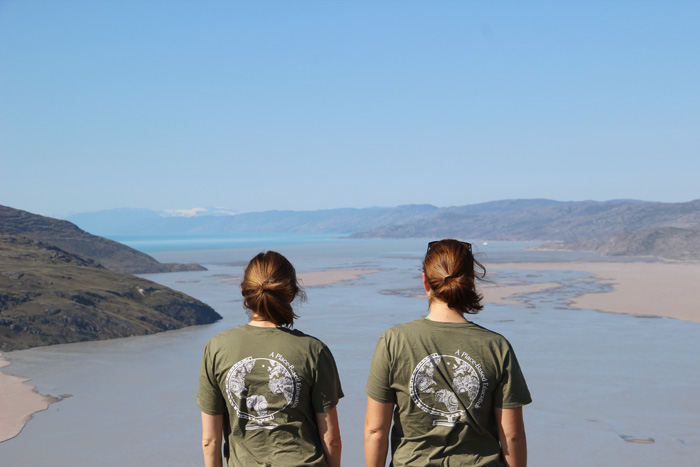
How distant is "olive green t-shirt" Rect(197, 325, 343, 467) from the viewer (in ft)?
10.8

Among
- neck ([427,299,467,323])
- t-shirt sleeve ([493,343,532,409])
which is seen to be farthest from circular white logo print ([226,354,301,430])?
t-shirt sleeve ([493,343,532,409])

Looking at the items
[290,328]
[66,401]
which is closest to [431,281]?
[290,328]

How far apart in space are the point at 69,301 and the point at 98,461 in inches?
631

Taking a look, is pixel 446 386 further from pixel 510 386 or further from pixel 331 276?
pixel 331 276

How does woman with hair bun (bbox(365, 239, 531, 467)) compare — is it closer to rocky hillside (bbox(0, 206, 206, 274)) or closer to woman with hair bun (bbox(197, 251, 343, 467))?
woman with hair bun (bbox(197, 251, 343, 467))

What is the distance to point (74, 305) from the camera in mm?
25797

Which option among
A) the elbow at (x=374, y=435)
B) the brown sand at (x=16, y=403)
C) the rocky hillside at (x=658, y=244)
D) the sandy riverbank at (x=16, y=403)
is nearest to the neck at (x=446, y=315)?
the elbow at (x=374, y=435)

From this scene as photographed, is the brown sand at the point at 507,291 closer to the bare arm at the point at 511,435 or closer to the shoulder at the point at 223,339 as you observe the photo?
the bare arm at the point at 511,435

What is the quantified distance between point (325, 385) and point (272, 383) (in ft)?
0.81

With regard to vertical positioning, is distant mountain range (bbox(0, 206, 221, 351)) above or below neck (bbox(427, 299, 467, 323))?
below

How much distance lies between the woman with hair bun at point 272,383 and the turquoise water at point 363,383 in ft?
27.2

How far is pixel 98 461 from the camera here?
37.5ft

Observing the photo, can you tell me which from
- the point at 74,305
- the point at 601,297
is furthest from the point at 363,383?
the point at 601,297

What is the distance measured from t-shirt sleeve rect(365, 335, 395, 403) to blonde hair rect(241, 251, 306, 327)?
46cm
